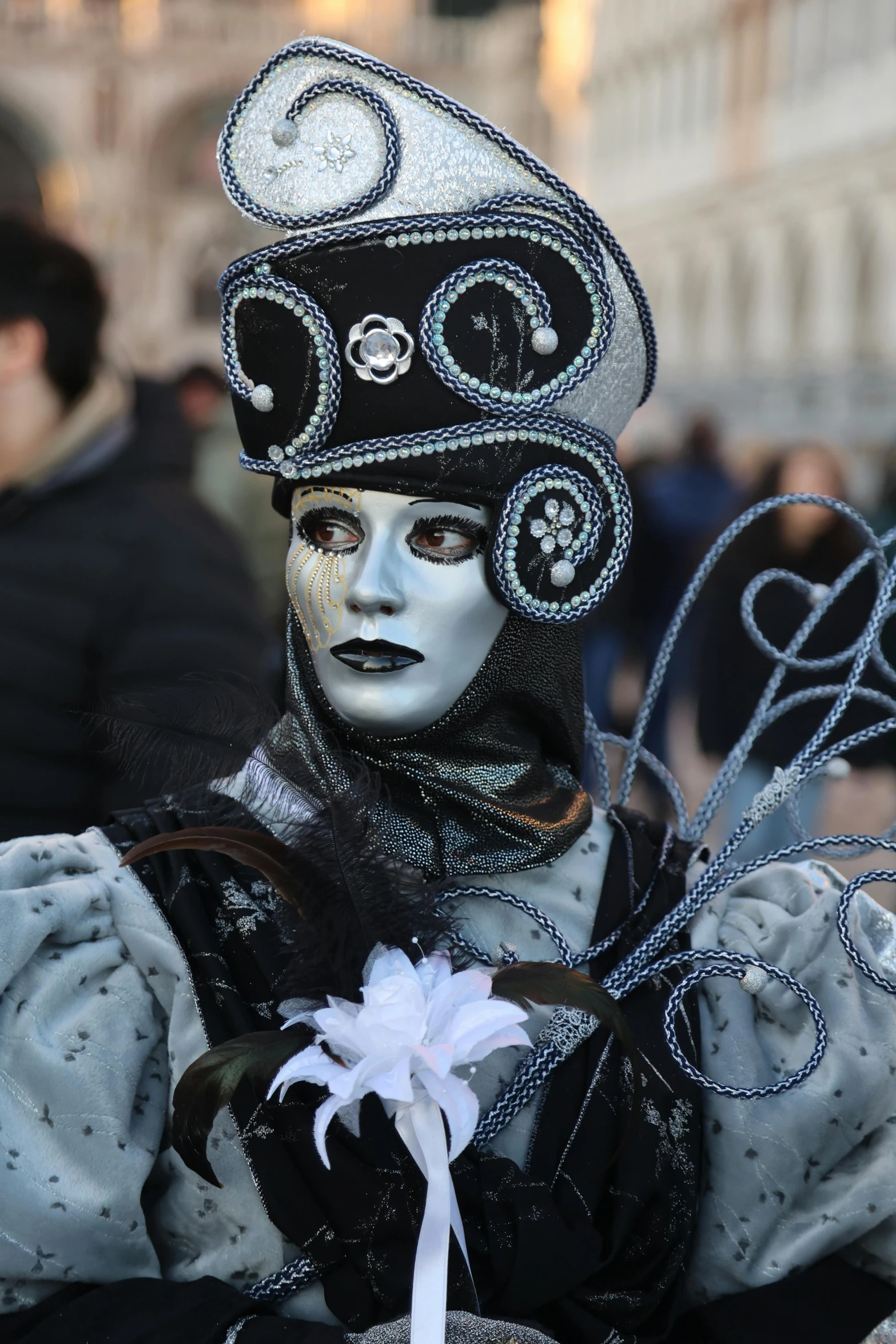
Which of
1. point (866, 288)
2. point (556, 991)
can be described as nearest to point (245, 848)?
point (556, 991)

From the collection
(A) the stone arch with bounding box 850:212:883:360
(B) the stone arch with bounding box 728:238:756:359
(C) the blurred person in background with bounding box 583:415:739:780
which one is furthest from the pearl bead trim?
(B) the stone arch with bounding box 728:238:756:359

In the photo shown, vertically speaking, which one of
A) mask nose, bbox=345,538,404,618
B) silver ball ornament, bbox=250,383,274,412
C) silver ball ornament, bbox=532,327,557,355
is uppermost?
silver ball ornament, bbox=532,327,557,355

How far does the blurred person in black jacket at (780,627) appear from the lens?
4.10 m

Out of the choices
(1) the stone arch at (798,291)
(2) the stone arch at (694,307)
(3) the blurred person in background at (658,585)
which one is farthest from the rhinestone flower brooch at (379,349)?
(2) the stone arch at (694,307)

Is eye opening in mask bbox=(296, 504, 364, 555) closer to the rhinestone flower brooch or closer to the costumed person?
the costumed person

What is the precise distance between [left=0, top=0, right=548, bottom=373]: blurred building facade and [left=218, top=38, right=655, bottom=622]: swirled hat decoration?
29.3 m

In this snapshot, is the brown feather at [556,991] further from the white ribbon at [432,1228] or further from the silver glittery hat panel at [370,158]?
the silver glittery hat panel at [370,158]

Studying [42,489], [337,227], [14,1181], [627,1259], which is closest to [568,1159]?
[627,1259]

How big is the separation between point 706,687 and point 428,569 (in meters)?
3.15

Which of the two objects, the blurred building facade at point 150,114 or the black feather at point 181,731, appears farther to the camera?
the blurred building facade at point 150,114

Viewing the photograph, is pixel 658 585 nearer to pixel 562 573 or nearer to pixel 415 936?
pixel 562 573

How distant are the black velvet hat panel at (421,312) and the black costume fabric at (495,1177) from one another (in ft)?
1.57

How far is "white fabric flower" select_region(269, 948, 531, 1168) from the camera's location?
1297mm

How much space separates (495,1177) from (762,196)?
60.2ft
